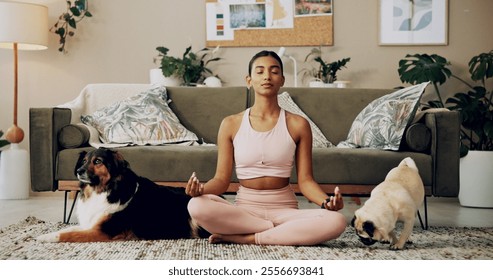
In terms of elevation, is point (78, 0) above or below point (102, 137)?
above

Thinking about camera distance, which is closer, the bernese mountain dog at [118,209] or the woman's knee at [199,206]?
the woman's knee at [199,206]

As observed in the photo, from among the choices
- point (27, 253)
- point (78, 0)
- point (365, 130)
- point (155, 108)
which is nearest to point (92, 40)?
point (78, 0)

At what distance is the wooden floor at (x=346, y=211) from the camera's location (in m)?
3.22

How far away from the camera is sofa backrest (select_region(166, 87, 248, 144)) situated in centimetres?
356

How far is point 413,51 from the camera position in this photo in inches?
182

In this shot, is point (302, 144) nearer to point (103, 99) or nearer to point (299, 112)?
point (299, 112)

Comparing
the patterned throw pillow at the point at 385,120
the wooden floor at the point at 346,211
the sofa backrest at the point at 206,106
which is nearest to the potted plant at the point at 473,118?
the wooden floor at the point at 346,211

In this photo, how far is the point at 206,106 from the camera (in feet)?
11.8

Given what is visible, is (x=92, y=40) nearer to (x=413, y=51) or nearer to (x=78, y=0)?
(x=78, y=0)

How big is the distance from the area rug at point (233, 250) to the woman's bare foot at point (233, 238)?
20 millimetres

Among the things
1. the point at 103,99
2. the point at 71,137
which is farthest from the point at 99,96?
the point at 71,137

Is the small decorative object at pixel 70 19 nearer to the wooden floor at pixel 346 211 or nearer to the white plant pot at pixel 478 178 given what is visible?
the wooden floor at pixel 346 211

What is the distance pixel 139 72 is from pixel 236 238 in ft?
9.58
